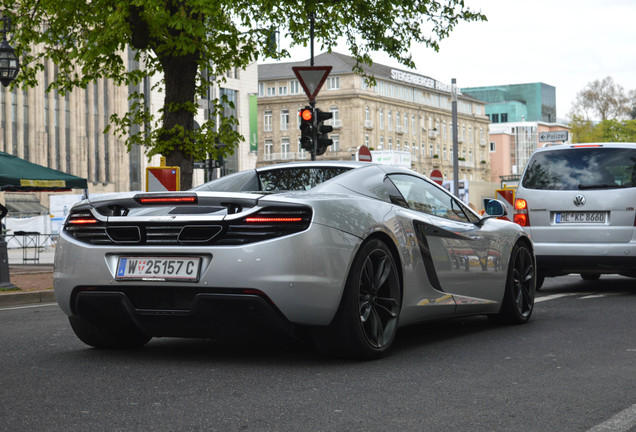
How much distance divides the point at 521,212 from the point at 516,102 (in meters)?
157

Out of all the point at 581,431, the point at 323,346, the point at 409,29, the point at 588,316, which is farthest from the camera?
the point at 409,29

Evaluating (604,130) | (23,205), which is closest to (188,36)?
(23,205)

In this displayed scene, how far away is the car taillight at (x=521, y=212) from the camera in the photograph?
11852 millimetres

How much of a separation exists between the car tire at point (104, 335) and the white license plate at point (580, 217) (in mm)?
6447

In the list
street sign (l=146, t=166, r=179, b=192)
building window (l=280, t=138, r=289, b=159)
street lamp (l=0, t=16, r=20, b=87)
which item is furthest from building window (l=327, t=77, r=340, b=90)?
street sign (l=146, t=166, r=179, b=192)

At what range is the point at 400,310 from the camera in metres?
6.31

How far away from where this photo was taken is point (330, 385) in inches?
202

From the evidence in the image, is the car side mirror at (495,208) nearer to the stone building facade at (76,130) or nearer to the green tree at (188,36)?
the green tree at (188,36)

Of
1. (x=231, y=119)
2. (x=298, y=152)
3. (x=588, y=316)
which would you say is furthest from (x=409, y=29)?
(x=298, y=152)

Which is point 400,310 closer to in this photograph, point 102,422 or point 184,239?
point 184,239

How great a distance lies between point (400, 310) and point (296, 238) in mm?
1138

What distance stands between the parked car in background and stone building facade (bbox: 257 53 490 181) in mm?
98426

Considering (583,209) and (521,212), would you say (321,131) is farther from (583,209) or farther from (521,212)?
(583,209)

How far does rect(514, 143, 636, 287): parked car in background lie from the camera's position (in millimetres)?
11305
